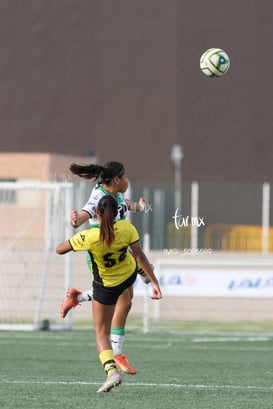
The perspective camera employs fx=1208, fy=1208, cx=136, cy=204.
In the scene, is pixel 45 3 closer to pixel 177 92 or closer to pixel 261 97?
pixel 177 92

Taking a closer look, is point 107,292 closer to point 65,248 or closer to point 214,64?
point 65,248

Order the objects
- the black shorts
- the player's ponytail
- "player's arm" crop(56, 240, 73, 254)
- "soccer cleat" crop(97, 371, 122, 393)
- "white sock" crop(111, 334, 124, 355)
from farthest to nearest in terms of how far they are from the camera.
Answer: "white sock" crop(111, 334, 124, 355), the player's ponytail, the black shorts, "player's arm" crop(56, 240, 73, 254), "soccer cleat" crop(97, 371, 122, 393)

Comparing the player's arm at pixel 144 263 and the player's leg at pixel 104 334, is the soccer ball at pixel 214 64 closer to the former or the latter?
the player's arm at pixel 144 263

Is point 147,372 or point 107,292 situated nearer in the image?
point 107,292

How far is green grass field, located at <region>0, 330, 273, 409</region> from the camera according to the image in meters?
9.60

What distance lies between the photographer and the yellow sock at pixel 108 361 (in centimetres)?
998

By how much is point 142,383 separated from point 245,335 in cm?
808

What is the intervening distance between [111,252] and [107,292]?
413 millimetres

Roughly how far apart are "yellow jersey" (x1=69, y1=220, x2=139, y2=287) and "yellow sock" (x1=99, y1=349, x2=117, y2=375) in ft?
1.86

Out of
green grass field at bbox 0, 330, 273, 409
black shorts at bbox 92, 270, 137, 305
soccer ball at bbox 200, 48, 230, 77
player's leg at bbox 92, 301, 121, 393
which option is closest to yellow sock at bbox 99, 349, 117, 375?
player's leg at bbox 92, 301, 121, 393

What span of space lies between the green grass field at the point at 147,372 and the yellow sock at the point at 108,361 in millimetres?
212

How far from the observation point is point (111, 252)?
32.9 ft

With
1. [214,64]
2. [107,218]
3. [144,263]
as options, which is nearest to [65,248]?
[107,218]

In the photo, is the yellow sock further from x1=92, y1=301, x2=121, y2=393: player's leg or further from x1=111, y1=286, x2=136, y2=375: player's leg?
x1=111, y1=286, x2=136, y2=375: player's leg
